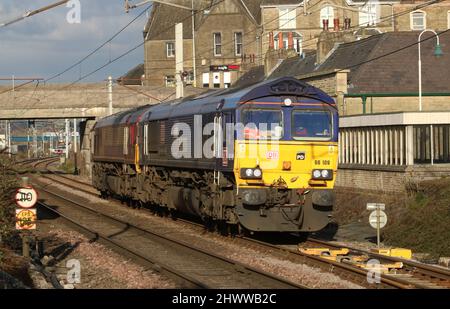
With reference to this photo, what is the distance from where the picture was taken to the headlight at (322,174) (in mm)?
18844

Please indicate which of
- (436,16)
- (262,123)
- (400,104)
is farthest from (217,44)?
(262,123)

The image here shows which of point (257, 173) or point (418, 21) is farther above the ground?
point (418, 21)

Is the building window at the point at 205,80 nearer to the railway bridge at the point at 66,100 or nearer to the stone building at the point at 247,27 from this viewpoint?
the stone building at the point at 247,27

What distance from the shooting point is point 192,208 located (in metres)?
22.4

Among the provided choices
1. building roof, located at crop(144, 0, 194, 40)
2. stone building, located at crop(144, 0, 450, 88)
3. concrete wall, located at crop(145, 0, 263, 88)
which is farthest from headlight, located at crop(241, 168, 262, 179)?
building roof, located at crop(144, 0, 194, 40)

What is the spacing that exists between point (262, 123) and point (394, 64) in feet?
59.2

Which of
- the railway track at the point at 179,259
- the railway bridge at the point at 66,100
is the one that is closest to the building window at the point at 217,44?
the railway bridge at the point at 66,100

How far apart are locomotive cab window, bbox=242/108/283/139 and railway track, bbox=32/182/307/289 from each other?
2.81 m

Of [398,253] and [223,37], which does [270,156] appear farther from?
[223,37]

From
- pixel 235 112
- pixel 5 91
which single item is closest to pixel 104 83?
pixel 5 91

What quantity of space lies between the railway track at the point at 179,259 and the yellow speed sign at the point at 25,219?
2189mm

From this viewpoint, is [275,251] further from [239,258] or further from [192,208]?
[192,208]

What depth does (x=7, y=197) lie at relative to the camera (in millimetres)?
17469

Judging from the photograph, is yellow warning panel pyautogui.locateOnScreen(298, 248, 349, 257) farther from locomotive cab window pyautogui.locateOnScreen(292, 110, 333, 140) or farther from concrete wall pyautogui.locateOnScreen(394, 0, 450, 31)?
concrete wall pyautogui.locateOnScreen(394, 0, 450, 31)
